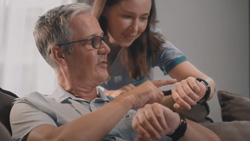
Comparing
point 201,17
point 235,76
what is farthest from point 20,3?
point 235,76

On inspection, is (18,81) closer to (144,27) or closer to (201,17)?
(144,27)

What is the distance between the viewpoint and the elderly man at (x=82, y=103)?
3.36 feet

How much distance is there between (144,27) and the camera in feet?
5.76

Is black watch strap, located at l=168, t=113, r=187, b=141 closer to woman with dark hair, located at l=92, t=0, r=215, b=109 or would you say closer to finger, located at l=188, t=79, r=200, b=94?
finger, located at l=188, t=79, r=200, b=94

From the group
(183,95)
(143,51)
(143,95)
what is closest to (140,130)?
(143,95)

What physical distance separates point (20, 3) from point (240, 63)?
2.62 metres

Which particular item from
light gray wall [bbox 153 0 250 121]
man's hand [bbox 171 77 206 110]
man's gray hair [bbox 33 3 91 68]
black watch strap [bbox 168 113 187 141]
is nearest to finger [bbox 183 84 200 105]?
man's hand [bbox 171 77 206 110]

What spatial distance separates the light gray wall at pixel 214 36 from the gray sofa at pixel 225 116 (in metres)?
1.58

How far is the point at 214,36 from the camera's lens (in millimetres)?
3691

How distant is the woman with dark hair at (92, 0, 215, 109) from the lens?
1671 millimetres

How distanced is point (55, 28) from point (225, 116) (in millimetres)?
1068

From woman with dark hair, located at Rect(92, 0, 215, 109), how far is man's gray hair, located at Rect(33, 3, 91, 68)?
29 centimetres

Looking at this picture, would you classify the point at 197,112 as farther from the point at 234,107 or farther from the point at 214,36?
the point at 214,36

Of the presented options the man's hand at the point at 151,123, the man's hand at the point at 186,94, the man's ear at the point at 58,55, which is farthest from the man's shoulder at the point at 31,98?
the man's hand at the point at 186,94
